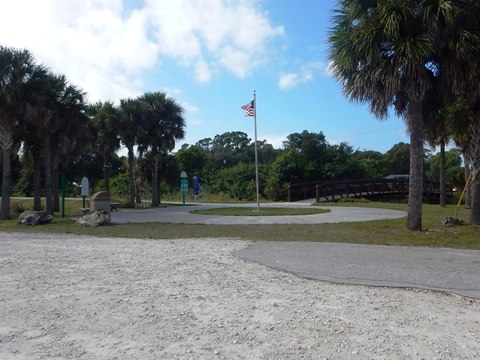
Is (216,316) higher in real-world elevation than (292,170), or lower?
lower

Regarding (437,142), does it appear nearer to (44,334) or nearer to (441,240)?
(441,240)

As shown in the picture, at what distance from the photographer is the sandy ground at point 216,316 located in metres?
4.33

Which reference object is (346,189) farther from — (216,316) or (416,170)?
(216,316)

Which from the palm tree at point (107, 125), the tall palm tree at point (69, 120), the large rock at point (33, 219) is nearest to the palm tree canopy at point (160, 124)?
→ the palm tree at point (107, 125)

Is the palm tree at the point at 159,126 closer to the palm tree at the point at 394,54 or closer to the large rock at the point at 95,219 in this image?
the large rock at the point at 95,219

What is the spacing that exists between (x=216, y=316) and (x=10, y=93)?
17748 mm

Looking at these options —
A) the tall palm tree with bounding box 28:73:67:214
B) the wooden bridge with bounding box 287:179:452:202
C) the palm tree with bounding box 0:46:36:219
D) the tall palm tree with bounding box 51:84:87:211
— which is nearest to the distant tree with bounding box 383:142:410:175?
the wooden bridge with bounding box 287:179:452:202

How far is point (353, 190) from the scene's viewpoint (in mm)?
39031

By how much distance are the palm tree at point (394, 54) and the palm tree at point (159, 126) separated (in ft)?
63.2

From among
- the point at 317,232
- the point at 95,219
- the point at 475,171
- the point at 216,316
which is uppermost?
the point at 475,171

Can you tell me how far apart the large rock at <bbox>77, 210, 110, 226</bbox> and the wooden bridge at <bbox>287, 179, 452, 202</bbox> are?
19982 millimetres

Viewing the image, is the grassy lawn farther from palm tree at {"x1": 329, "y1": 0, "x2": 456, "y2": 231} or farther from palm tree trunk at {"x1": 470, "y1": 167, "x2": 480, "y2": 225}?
palm tree at {"x1": 329, "y1": 0, "x2": 456, "y2": 231}

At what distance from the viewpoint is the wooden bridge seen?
121ft

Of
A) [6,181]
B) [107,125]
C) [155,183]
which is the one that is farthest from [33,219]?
[155,183]
